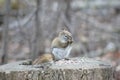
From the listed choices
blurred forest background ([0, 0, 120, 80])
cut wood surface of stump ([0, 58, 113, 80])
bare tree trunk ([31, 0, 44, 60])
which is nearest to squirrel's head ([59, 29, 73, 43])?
cut wood surface of stump ([0, 58, 113, 80])

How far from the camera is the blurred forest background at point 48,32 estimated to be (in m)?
9.87

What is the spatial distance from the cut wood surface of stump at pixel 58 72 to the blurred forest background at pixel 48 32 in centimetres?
268

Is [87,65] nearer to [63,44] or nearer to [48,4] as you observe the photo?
[63,44]

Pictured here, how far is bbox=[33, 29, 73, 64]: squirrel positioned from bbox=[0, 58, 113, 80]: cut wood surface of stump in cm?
14

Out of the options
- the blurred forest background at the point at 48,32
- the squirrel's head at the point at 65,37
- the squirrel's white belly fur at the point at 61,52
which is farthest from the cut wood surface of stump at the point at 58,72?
the blurred forest background at the point at 48,32

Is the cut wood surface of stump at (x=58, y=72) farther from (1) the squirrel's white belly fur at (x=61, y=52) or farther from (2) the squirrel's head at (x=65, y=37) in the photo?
(2) the squirrel's head at (x=65, y=37)

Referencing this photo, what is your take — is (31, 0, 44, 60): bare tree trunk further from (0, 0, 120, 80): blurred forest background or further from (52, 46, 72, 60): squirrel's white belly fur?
(52, 46, 72, 60): squirrel's white belly fur

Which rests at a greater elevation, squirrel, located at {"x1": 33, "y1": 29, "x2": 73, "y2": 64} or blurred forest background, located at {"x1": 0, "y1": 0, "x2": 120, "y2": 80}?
squirrel, located at {"x1": 33, "y1": 29, "x2": 73, "y2": 64}

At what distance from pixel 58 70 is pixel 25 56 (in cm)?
575

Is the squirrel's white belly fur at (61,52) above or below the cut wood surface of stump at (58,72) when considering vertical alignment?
above

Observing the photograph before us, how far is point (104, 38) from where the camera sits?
43.5 ft

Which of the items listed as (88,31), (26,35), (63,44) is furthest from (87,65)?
(88,31)

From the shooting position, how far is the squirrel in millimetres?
5949

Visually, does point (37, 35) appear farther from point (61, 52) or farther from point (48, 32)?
point (61, 52)
